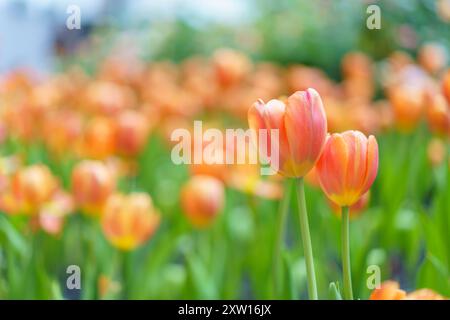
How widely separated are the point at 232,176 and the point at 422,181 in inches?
14.7

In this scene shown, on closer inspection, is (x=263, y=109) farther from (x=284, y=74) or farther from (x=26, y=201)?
(x=284, y=74)

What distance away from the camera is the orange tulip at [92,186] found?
975mm

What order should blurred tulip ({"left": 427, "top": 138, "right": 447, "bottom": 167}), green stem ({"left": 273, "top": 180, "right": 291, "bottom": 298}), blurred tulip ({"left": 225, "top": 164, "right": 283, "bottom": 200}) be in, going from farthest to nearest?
blurred tulip ({"left": 427, "top": 138, "right": 447, "bottom": 167}), blurred tulip ({"left": 225, "top": 164, "right": 283, "bottom": 200}), green stem ({"left": 273, "top": 180, "right": 291, "bottom": 298})

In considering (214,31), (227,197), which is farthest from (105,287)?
(214,31)

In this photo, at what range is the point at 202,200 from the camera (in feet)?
3.35

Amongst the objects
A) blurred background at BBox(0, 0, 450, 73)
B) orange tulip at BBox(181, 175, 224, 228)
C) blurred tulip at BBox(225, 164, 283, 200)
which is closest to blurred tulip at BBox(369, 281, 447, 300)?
orange tulip at BBox(181, 175, 224, 228)

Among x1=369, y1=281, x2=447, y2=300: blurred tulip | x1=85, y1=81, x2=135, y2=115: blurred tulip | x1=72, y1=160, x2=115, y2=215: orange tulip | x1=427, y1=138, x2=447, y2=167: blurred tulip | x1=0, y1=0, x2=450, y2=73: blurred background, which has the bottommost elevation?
x1=369, y1=281, x2=447, y2=300: blurred tulip

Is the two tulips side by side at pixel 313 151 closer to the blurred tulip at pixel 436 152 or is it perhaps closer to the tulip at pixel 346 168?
the tulip at pixel 346 168

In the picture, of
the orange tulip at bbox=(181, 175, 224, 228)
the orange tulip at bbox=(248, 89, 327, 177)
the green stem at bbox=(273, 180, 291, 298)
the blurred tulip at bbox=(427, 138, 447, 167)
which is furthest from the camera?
the blurred tulip at bbox=(427, 138, 447, 167)

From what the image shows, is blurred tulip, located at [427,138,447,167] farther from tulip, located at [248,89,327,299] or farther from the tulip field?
tulip, located at [248,89,327,299]

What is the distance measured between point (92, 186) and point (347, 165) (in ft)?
1.56

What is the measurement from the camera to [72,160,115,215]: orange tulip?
0.97 metres

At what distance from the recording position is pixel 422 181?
4.44 feet
